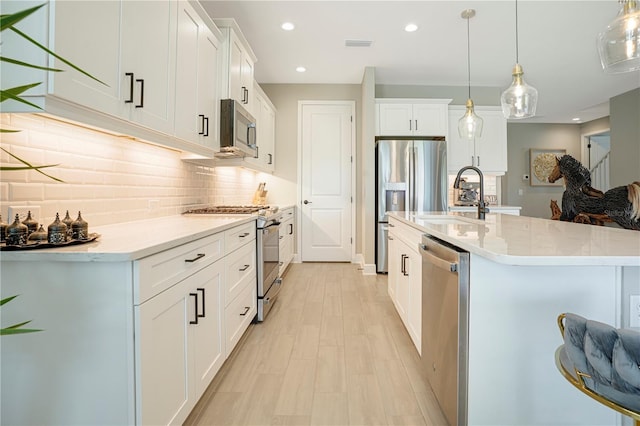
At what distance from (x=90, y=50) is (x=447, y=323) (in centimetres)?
183

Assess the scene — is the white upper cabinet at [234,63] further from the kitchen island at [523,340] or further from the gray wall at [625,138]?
the gray wall at [625,138]

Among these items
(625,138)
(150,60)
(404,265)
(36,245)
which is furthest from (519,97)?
(625,138)

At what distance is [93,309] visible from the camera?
3.35 feet

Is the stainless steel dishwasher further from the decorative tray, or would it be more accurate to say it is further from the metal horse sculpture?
the metal horse sculpture

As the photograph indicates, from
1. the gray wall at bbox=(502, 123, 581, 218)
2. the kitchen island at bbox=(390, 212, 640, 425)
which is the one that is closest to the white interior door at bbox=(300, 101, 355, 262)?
the kitchen island at bbox=(390, 212, 640, 425)

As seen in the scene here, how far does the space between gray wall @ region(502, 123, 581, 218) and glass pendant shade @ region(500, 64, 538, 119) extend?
5.77 m

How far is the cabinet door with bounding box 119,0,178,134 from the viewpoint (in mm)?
1443

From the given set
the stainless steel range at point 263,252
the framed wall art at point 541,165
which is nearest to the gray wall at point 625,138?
the framed wall art at point 541,165

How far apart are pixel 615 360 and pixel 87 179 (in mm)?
2069

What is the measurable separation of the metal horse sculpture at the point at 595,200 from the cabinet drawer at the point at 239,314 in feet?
10.7

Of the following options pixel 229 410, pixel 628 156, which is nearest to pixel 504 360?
pixel 229 410

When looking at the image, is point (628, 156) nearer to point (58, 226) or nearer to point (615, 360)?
point (615, 360)

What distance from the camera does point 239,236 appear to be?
219 cm

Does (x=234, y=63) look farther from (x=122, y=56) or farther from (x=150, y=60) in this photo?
(x=122, y=56)
